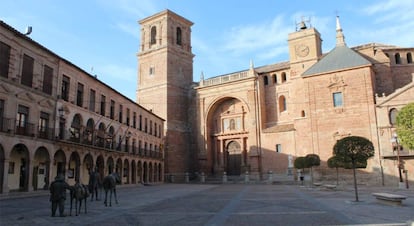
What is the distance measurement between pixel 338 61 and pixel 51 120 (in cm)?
2998

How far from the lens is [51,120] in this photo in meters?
22.3

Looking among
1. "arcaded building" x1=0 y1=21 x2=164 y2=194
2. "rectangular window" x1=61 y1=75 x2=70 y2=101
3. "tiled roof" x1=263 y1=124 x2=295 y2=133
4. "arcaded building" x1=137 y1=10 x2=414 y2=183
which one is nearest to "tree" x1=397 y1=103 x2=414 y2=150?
"arcaded building" x1=137 y1=10 x2=414 y2=183

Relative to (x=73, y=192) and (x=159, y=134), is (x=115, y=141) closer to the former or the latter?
(x=159, y=134)

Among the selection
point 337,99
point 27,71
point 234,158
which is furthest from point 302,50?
point 27,71

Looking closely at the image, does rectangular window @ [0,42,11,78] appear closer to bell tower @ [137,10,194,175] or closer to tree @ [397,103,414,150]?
tree @ [397,103,414,150]

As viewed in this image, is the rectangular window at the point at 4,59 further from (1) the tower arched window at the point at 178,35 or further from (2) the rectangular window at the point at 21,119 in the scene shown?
(1) the tower arched window at the point at 178,35

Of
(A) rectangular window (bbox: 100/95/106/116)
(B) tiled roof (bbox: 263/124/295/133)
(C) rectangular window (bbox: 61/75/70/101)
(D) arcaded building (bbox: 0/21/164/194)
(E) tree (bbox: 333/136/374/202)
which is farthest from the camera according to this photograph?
(B) tiled roof (bbox: 263/124/295/133)

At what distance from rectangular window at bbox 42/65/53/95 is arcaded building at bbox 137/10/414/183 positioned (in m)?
24.2

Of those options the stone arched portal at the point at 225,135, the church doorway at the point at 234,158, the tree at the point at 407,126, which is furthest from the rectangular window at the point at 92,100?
the tree at the point at 407,126

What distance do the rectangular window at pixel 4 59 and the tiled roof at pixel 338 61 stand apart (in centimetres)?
2979

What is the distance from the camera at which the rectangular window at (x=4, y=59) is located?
59.9 ft

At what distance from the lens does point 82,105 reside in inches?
1032

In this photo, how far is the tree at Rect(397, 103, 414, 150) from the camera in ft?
78.0

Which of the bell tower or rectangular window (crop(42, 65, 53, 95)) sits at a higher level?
the bell tower
